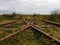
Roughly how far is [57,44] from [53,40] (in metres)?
0.46

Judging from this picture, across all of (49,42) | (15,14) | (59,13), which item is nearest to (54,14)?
(59,13)

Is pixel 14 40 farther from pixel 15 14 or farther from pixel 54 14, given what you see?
pixel 15 14

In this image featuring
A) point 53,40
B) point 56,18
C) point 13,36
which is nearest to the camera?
point 53,40

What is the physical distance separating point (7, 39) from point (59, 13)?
49.1 feet

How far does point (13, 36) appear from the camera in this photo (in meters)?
7.72

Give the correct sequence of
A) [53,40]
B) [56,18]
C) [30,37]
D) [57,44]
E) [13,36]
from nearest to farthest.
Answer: [57,44] → [53,40] → [13,36] → [30,37] → [56,18]

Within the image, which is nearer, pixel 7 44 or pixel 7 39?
pixel 7 44

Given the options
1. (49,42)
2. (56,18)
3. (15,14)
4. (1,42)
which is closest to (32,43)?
(49,42)

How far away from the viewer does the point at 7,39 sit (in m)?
7.00

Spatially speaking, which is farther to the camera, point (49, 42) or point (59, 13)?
point (59, 13)

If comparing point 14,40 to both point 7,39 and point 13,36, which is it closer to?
point 7,39

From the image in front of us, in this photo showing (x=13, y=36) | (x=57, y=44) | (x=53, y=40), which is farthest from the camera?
(x=13, y=36)

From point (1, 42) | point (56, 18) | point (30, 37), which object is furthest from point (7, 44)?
point (56, 18)

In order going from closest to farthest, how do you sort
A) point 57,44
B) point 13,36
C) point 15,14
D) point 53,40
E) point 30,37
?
point 57,44
point 53,40
point 13,36
point 30,37
point 15,14
